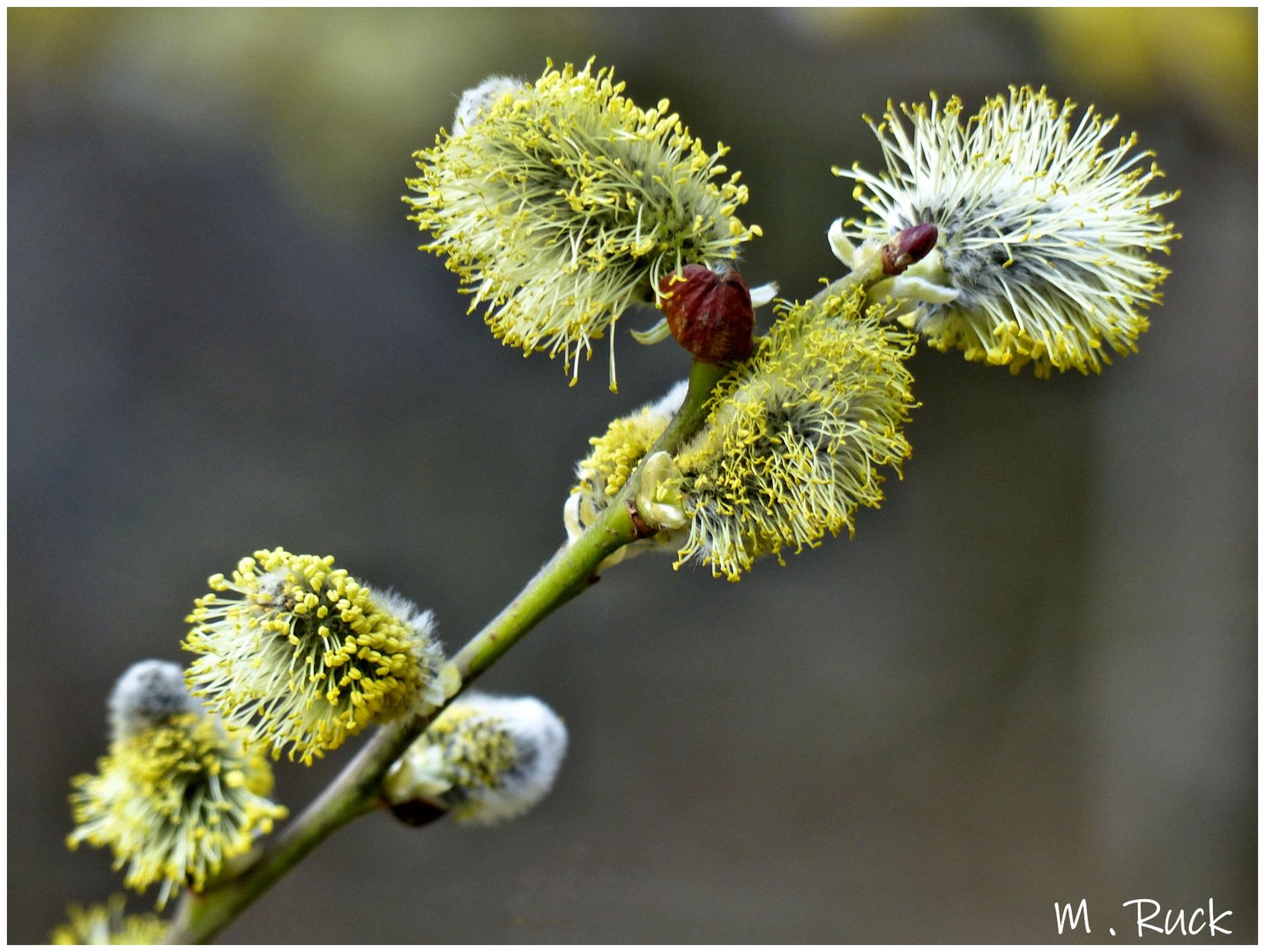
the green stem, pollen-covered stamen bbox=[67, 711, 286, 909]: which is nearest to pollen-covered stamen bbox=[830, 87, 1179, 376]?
the green stem

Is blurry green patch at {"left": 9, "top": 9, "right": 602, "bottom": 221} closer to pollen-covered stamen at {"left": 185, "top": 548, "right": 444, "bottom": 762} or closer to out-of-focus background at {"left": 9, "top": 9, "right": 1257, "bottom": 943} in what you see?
out-of-focus background at {"left": 9, "top": 9, "right": 1257, "bottom": 943}

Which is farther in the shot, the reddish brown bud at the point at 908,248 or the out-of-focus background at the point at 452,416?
the out-of-focus background at the point at 452,416

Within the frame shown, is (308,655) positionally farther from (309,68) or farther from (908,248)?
(309,68)

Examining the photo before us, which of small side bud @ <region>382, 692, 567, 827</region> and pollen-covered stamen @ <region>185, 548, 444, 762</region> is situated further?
small side bud @ <region>382, 692, 567, 827</region>

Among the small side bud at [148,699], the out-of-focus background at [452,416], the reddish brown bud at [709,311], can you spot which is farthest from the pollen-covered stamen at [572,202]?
the out-of-focus background at [452,416]

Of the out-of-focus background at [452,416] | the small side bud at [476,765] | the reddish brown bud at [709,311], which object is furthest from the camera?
the out-of-focus background at [452,416]

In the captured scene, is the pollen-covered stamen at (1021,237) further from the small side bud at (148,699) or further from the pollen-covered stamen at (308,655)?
the small side bud at (148,699)

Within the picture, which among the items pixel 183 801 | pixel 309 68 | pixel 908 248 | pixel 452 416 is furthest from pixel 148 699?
pixel 309 68
